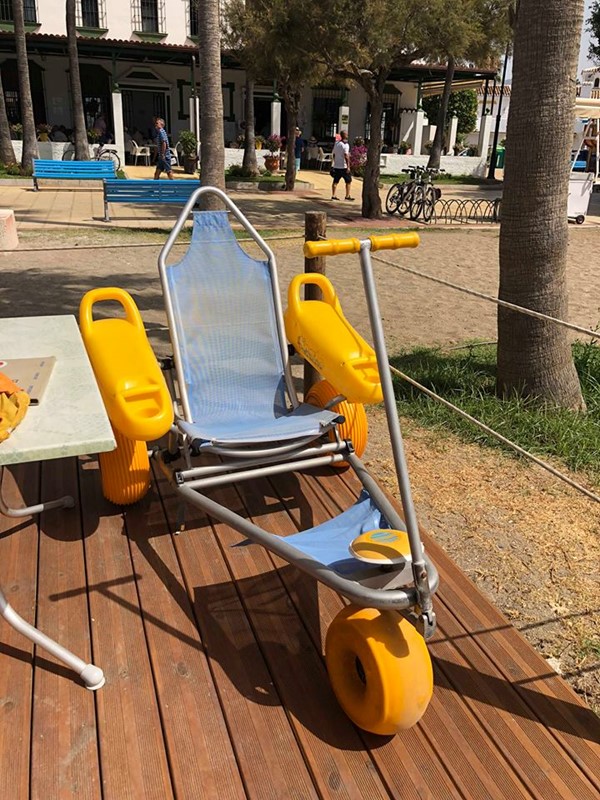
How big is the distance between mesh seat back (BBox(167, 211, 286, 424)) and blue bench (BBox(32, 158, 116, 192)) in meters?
13.6

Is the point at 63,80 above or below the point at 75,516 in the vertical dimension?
above

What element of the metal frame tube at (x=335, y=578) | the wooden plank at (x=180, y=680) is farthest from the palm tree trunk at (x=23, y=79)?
the metal frame tube at (x=335, y=578)

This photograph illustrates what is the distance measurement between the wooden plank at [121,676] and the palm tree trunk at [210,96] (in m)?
7.45

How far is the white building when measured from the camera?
24.4m

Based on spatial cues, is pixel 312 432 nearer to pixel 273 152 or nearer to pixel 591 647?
pixel 591 647

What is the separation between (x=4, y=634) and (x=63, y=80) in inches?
1081

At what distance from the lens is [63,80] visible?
989 inches

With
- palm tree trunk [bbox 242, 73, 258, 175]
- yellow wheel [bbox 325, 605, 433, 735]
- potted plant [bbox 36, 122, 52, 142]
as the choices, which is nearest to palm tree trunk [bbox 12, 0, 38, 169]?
potted plant [bbox 36, 122, 52, 142]

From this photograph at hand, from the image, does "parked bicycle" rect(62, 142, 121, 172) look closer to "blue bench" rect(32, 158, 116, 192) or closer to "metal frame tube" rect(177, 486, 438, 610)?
"blue bench" rect(32, 158, 116, 192)

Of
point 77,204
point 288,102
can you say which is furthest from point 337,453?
point 288,102

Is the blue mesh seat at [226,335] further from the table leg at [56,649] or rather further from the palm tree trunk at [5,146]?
the palm tree trunk at [5,146]

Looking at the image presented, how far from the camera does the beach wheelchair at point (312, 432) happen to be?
182cm

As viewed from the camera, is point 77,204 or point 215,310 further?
point 77,204

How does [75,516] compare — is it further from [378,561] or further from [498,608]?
[498,608]
